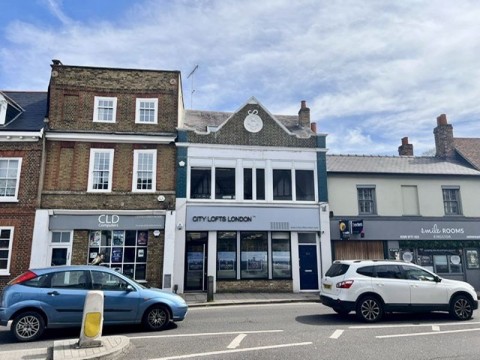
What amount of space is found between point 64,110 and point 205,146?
6976mm

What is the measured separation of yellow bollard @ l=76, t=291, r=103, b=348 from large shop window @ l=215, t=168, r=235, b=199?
10552mm

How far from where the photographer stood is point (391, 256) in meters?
17.8

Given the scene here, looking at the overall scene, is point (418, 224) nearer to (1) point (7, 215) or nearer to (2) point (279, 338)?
(2) point (279, 338)

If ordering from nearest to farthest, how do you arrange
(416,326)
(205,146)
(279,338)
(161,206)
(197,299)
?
1. (279,338)
2. (416,326)
3. (197,299)
4. (161,206)
5. (205,146)

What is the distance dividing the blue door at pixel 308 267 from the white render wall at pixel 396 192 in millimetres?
2552

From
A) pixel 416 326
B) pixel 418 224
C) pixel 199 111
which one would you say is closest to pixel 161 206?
pixel 199 111

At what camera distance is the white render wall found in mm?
18359

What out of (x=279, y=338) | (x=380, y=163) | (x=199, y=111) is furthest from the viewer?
(x=199, y=111)

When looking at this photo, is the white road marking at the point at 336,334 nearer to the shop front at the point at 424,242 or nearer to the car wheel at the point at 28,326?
the car wheel at the point at 28,326

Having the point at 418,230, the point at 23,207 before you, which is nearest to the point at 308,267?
the point at 418,230

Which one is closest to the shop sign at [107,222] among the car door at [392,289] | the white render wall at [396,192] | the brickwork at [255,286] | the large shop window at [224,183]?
the large shop window at [224,183]

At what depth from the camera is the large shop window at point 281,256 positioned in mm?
16734

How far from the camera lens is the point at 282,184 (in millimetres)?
17812

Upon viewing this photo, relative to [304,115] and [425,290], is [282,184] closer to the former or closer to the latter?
[304,115]
